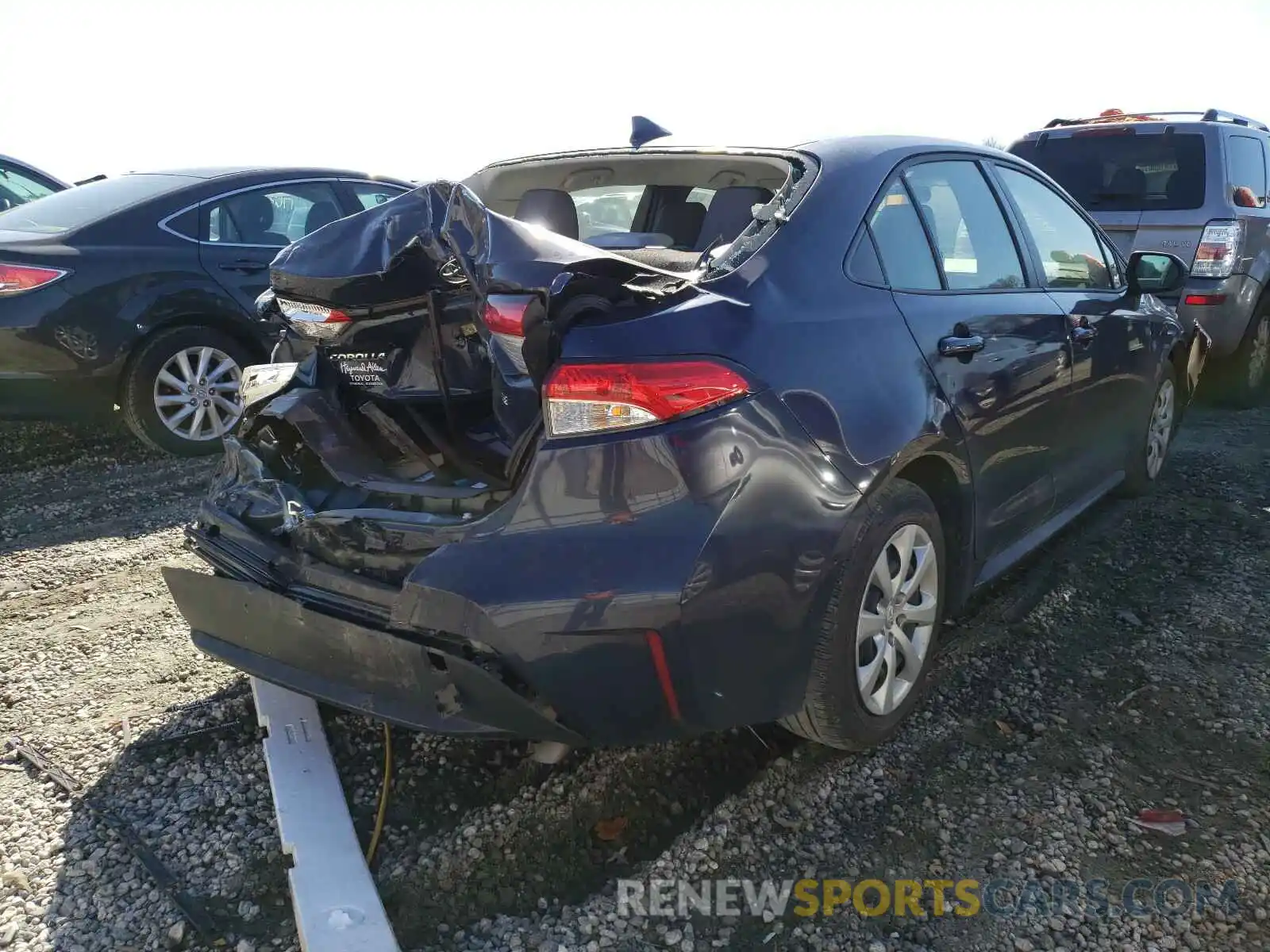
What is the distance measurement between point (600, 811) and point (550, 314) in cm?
129

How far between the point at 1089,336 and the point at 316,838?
3122 millimetres

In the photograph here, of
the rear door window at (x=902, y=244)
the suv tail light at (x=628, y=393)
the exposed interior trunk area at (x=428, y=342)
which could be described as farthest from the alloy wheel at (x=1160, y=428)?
the suv tail light at (x=628, y=393)

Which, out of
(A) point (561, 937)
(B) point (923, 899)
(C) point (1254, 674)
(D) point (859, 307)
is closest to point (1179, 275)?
(C) point (1254, 674)

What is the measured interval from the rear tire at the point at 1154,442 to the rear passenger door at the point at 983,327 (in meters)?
1.26

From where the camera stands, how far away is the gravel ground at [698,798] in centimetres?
225

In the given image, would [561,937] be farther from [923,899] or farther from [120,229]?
[120,229]

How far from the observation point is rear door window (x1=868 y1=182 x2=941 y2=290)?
9.18ft

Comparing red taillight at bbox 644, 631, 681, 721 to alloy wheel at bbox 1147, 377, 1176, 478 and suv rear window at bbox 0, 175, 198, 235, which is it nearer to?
alloy wheel at bbox 1147, 377, 1176, 478

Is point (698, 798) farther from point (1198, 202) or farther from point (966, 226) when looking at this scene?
point (1198, 202)

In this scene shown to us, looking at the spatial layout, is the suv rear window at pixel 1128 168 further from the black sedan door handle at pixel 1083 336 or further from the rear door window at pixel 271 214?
the rear door window at pixel 271 214

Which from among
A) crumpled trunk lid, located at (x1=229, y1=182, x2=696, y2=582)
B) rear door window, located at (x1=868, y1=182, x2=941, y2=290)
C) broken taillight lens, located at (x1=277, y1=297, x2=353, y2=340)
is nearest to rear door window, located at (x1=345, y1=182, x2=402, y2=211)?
crumpled trunk lid, located at (x1=229, y1=182, x2=696, y2=582)

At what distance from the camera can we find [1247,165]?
22.5ft

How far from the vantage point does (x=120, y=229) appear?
5586 mm

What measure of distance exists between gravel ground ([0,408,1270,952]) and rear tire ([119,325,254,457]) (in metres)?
2.05
